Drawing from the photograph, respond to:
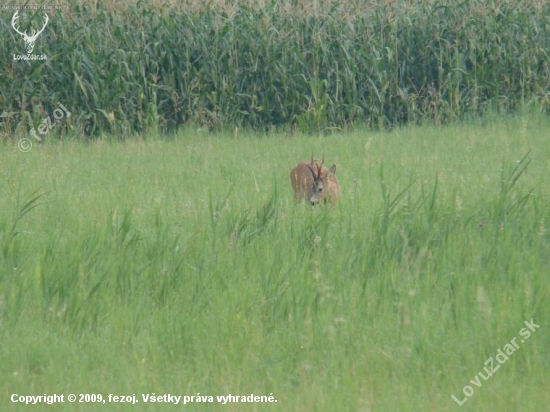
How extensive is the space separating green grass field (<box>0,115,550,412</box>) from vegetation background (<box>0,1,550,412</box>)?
20 millimetres

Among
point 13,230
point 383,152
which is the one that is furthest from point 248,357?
point 383,152

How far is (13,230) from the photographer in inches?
295

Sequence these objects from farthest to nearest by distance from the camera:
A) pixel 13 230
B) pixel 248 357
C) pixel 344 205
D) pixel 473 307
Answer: pixel 344 205 < pixel 13 230 < pixel 473 307 < pixel 248 357

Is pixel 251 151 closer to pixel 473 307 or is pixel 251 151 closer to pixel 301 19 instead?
pixel 301 19

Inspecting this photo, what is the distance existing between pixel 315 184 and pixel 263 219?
4.50 feet

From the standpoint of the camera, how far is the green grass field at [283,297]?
536cm

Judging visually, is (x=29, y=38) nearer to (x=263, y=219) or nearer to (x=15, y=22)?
(x=15, y=22)

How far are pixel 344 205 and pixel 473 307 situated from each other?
2759 mm

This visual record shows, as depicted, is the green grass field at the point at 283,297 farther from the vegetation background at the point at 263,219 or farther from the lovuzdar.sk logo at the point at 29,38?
the lovuzdar.sk logo at the point at 29,38
